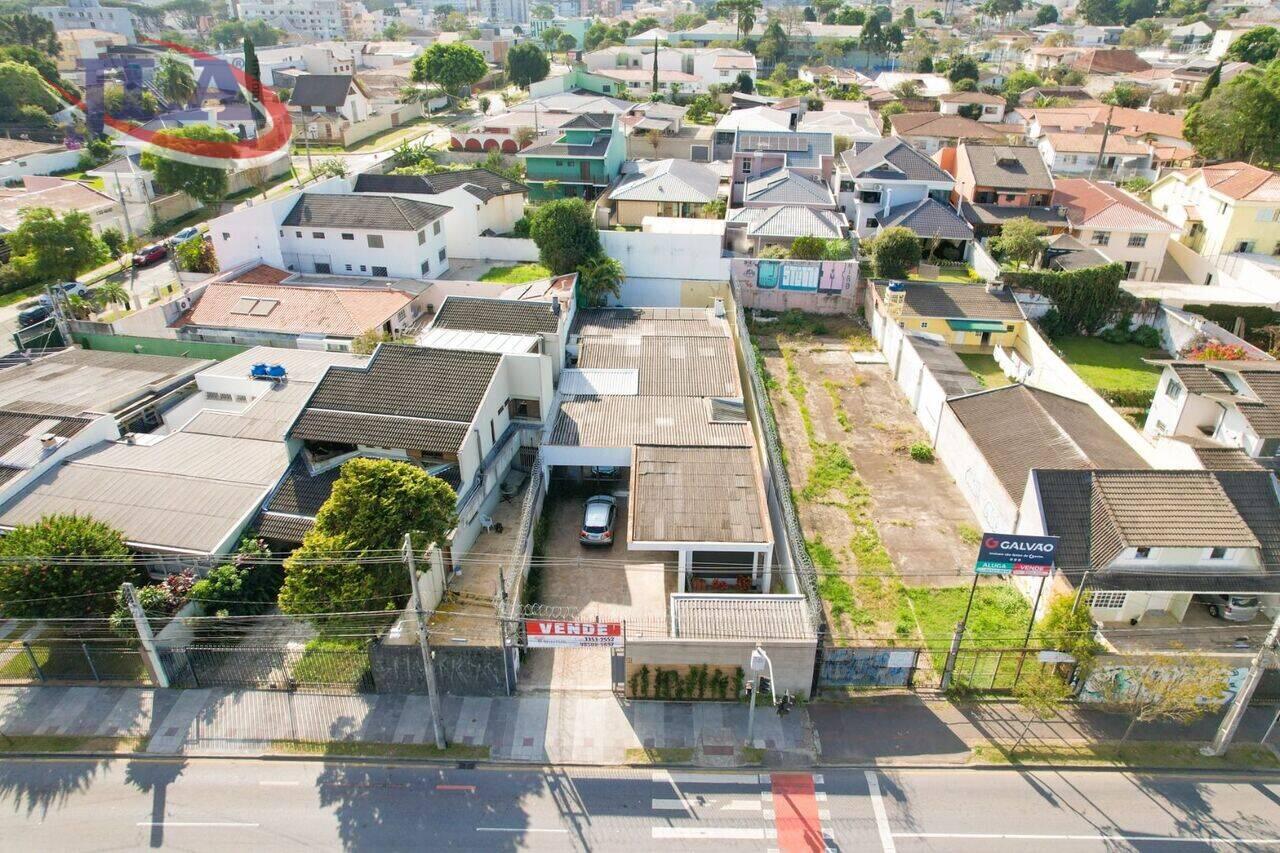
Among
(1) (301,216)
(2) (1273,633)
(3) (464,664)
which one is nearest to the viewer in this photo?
(2) (1273,633)

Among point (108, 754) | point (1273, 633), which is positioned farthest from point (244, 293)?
point (1273, 633)

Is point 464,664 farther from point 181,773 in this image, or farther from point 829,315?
point 829,315

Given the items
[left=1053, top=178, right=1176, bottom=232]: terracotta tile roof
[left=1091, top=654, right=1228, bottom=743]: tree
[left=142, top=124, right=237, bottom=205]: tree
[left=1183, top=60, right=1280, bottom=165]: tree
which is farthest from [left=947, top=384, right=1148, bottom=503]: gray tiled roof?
[left=142, top=124, right=237, bottom=205]: tree

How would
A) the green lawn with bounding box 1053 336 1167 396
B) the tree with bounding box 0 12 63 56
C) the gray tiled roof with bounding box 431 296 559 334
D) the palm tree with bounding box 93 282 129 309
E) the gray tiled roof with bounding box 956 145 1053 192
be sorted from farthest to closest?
the tree with bounding box 0 12 63 56 → the gray tiled roof with bounding box 956 145 1053 192 → the palm tree with bounding box 93 282 129 309 → the green lawn with bounding box 1053 336 1167 396 → the gray tiled roof with bounding box 431 296 559 334

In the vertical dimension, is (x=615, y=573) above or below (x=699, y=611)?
below

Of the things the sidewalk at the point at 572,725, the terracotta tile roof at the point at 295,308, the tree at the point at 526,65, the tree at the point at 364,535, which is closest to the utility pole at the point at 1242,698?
the sidewalk at the point at 572,725

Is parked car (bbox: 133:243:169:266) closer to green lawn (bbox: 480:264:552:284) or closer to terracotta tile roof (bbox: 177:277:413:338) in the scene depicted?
terracotta tile roof (bbox: 177:277:413:338)

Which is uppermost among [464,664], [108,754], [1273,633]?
[1273,633]

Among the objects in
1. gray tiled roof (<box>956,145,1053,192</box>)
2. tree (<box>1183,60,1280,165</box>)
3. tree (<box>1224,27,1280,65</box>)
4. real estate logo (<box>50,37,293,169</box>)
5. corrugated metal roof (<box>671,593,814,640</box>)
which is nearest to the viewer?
corrugated metal roof (<box>671,593,814,640</box>)

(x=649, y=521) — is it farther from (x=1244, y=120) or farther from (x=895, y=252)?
(x=1244, y=120)
